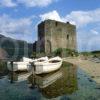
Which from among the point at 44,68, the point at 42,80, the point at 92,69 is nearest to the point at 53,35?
the point at 92,69

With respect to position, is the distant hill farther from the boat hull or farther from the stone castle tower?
the boat hull

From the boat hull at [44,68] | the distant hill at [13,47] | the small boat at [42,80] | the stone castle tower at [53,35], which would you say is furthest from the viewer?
the stone castle tower at [53,35]

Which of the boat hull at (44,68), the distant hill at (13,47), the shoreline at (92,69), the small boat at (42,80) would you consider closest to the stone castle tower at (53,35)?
the distant hill at (13,47)

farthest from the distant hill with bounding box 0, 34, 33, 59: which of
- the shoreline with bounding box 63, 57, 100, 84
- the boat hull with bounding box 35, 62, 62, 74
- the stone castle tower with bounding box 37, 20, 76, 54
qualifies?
the boat hull with bounding box 35, 62, 62, 74

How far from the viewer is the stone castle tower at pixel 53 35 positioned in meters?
49.2

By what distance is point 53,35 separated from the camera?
5003 cm

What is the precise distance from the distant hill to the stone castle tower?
3.54 metres

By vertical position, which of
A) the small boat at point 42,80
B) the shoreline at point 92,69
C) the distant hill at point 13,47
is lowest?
the small boat at point 42,80

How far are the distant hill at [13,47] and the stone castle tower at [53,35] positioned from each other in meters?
3.54

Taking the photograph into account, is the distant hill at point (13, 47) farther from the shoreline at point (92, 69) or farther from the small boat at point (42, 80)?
the small boat at point (42, 80)

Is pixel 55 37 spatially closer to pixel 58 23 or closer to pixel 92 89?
pixel 58 23

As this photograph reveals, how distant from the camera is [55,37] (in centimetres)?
5056

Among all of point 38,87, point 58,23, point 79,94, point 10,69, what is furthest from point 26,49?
point 79,94

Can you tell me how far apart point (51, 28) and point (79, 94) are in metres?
34.7
